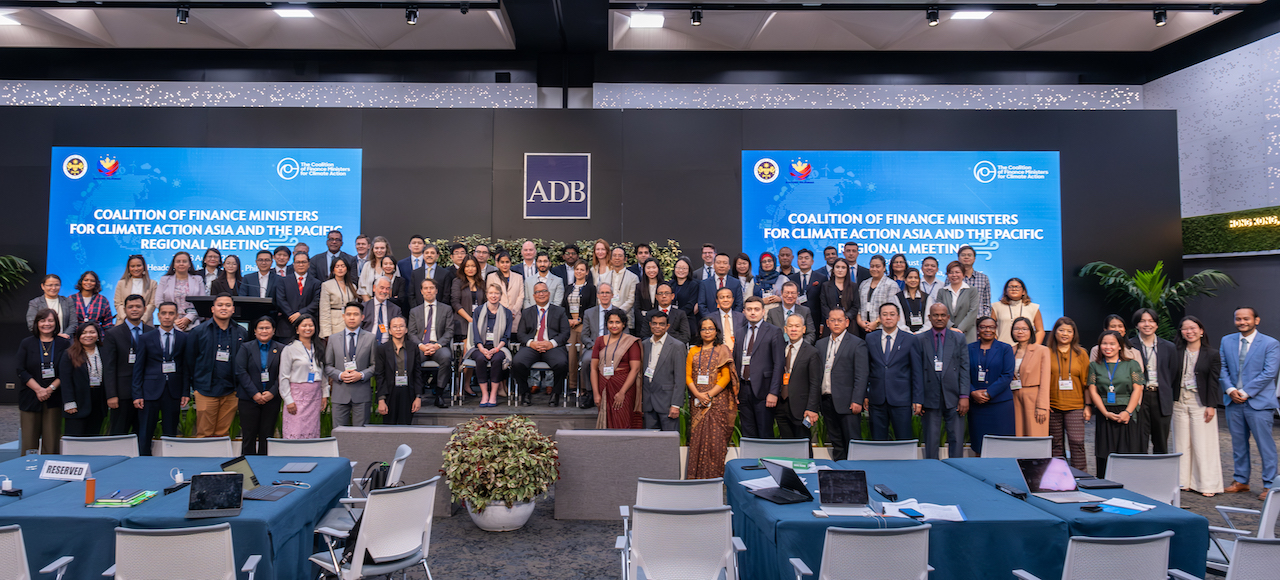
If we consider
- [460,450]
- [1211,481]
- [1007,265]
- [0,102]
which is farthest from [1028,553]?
[0,102]

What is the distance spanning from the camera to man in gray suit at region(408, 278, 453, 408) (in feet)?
21.7

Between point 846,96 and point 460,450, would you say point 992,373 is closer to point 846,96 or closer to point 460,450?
point 460,450

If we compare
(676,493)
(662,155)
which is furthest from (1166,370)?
(662,155)

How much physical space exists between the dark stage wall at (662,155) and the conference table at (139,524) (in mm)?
6628

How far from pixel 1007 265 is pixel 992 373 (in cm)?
464

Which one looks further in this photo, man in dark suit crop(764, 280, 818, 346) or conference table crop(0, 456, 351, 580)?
man in dark suit crop(764, 280, 818, 346)

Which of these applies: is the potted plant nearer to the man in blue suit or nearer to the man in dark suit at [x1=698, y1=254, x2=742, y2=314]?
the man in dark suit at [x1=698, y1=254, x2=742, y2=314]

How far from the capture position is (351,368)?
19.4ft

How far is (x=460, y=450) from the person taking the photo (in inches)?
186

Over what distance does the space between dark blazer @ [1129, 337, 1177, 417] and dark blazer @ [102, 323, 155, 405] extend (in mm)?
9138

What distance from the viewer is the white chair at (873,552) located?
2643 millimetres

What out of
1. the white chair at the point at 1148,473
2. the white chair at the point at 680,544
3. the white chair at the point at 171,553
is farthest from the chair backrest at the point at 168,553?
the white chair at the point at 1148,473

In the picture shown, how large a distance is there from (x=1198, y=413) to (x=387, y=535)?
6.69 m

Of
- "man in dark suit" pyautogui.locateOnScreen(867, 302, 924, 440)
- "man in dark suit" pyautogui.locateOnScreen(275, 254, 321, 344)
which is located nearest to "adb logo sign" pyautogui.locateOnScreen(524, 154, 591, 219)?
"man in dark suit" pyautogui.locateOnScreen(275, 254, 321, 344)
